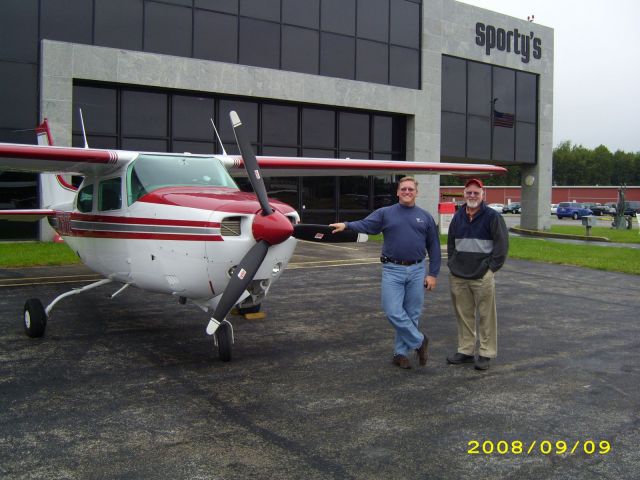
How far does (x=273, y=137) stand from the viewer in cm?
2100

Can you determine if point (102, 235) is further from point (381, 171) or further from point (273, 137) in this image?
point (273, 137)

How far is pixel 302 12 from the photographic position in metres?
21.0

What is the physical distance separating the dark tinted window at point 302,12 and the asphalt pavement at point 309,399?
14.8m

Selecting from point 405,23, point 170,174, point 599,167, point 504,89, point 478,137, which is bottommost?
point 170,174

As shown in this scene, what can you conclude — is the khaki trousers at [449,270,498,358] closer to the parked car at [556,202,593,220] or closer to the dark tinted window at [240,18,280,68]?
the dark tinted window at [240,18,280,68]

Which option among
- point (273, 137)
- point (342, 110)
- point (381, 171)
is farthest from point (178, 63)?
point (381, 171)

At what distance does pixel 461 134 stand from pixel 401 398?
2236 cm

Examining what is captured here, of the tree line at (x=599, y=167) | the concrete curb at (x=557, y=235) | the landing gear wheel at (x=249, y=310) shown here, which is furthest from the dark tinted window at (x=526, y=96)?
the tree line at (x=599, y=167)

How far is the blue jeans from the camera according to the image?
5570mm

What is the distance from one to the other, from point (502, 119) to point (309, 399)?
24.7 m

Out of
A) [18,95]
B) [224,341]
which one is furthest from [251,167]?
[18,95]

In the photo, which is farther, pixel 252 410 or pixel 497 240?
pixel 497 240

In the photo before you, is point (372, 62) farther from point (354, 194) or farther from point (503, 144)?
point (503, 144)

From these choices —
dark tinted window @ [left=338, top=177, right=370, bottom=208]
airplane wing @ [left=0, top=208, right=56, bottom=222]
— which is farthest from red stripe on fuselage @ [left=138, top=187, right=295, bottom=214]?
dark tinted window @ [left=338, top=177, right=370, bottom=208]
